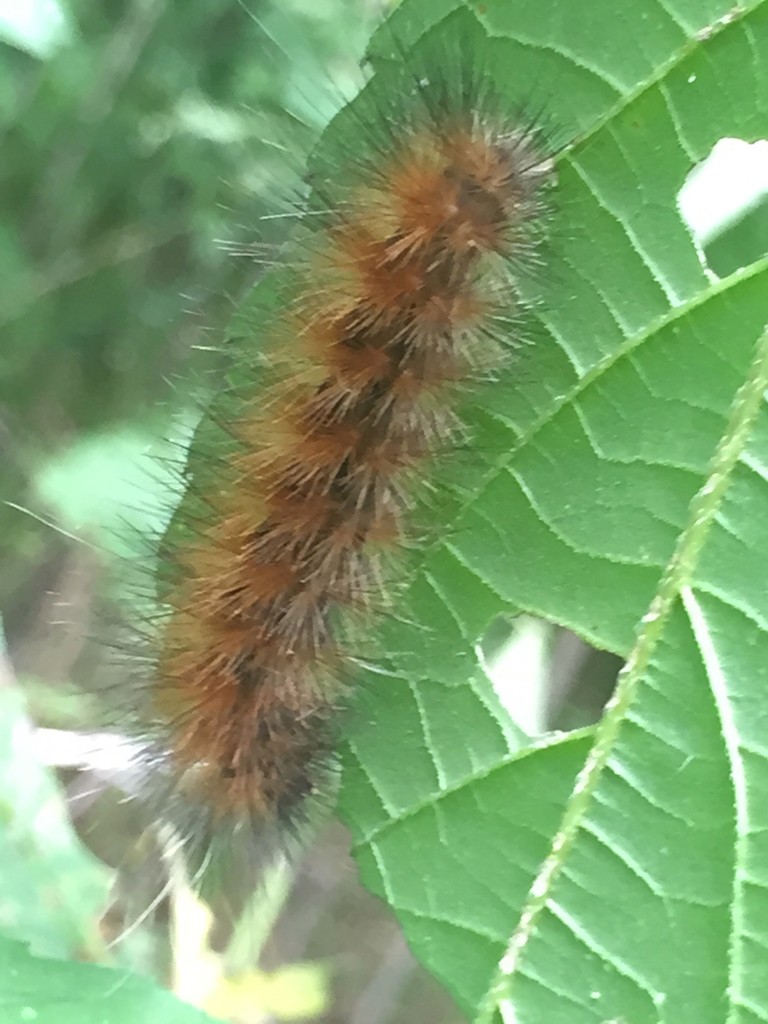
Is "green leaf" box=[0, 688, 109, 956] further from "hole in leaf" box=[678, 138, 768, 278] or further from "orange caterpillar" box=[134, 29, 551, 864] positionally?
"hole in leaf" box=[678, 138, 768, 278]

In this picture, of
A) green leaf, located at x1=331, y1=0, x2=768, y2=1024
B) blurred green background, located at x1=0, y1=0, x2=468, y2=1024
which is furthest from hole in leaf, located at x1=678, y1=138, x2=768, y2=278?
blurred green background, located at x1=0, y1=0, x2=468, y2=1024

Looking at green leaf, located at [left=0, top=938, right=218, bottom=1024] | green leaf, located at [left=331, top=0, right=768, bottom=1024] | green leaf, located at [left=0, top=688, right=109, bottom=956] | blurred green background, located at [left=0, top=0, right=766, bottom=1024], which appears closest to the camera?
green leaf, located at [left=331, top=0, right=768, bottom=1024]

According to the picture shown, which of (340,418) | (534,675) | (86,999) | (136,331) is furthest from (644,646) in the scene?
(136,331)

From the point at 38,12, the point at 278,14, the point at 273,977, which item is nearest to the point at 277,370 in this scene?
the point at 38,12

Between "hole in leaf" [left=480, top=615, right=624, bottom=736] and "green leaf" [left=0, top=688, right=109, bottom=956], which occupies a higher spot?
"hole in leaf" [left=480, top=615, right=624, bottom=736]

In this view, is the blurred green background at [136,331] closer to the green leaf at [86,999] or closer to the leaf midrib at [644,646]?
the green leaf at [86,999]

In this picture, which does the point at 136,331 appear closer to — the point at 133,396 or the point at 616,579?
the point at 133,396

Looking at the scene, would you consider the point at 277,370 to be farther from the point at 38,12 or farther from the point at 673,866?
the point at 673,866

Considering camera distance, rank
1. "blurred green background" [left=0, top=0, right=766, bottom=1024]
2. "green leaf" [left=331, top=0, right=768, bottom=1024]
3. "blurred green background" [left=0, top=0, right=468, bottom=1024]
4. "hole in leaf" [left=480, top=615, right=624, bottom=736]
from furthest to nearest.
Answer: "blurred green background" [left=0, top=0, right=468, bottom=1024] < "hole in leaf" [left=480, top=615, right=624, bottom=736] < "blurred green background" [left=0, top=0, right=766, bottom=1024] < "green leaf" [left=331, top=0, right=768, bottom=1024]
